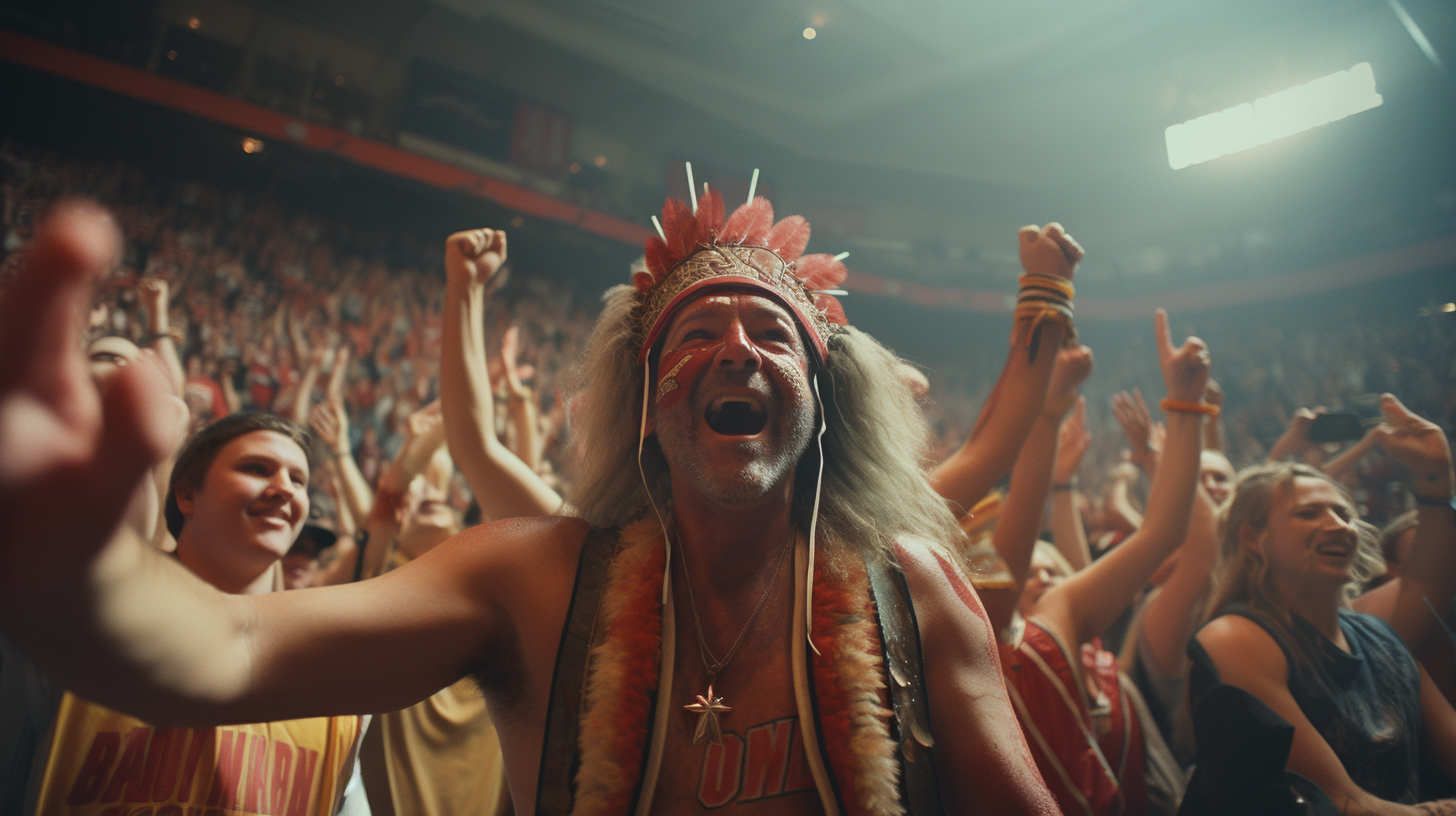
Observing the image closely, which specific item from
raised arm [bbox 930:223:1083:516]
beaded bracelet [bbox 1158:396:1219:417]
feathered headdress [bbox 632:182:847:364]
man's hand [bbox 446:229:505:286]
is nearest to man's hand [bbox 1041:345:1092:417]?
raised arm [bbox 930:223:1083:516]

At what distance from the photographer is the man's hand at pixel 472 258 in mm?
1814

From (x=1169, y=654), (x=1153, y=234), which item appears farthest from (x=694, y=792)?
(x=1153, y=234)

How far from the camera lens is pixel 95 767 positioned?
1.26 meters

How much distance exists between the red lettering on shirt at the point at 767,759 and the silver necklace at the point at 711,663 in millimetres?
55

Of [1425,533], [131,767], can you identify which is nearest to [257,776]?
[131,767]

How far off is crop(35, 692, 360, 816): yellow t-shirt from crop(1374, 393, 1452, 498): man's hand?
3.29 m

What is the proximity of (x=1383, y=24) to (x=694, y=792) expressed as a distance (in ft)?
45.1

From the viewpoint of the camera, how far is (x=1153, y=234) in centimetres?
1719

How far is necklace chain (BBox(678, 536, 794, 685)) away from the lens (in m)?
1.19

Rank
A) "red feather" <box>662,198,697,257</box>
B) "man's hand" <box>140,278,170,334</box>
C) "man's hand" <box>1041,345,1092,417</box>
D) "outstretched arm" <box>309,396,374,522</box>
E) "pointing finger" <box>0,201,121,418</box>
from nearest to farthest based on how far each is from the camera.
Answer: "pointing finger" <box>0,201,121,418</box> < "red feather" <box>662,198,697,257</box> < "man's hand" <box>1041,345,1092,417</box> < "man's hand" <box>140,278,170,334</box> < "outstretched arm" <box>309,396,374,522</box>

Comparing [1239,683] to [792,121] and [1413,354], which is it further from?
[792,121]

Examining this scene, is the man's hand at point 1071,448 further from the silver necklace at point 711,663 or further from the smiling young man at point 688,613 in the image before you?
the silver necklace at point 711,663

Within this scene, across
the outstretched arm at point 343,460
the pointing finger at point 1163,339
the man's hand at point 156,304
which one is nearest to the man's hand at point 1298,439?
the pointing finger at point 1163,339

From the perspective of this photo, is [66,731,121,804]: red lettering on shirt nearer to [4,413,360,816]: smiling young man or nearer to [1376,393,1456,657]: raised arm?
[4,413,360,816]: smiling young man
